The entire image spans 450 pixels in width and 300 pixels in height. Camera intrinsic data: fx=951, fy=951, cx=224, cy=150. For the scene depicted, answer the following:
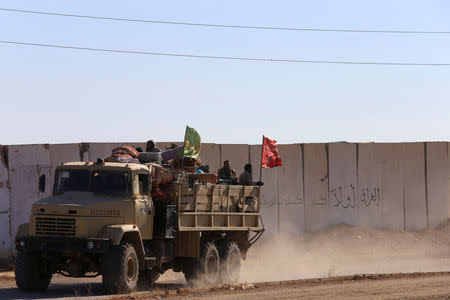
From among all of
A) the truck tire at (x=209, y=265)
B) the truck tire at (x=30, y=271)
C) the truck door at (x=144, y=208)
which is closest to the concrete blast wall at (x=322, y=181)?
the truck tire at (x=209, y=265)

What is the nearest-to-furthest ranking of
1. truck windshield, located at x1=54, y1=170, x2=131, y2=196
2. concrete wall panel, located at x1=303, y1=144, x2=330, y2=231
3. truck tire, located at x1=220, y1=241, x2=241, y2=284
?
truck windshield, located at x1=54, y1=170, x2=131, y2=196 < truck tire, located at x1=220, y1=241, x2=241, y2=284 < concrete wall panel, located at x1=303, y1=144, x2=330, y2=231

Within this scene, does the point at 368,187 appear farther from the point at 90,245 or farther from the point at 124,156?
the point at 90,245

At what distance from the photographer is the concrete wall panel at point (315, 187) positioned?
2888 centimetres

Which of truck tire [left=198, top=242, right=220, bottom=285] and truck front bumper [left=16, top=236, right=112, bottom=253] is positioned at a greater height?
truck front bumper [left=16, top=236, right=112, bottom=253]

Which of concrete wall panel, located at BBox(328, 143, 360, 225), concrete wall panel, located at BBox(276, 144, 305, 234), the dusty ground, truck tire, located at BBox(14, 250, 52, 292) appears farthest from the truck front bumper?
concrete wall panel, located at BBox(328, 143, 360, 225)

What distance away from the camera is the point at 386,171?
30734 millimetres

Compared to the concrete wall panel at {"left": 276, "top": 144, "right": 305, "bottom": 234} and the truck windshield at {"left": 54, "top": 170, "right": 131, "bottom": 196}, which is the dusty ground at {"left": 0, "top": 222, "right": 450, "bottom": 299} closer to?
the concrete wall panel at {"left": 276, "top": 144, "right": 305, "bottom": 234}

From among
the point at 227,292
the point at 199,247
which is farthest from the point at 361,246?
the point at 227,292

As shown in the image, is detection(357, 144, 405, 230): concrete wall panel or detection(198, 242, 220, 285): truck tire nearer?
detection(198, 242, 220, 285): truck tire

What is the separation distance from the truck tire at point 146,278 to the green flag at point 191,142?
2.59 m

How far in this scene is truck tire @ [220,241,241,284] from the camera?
824 inches

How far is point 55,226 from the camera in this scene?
17.3m

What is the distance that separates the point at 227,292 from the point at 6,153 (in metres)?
10.2

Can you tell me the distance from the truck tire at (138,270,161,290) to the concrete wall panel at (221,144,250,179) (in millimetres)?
7455
